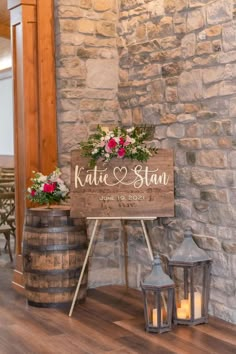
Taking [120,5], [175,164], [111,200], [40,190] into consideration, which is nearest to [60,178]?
[40,190]

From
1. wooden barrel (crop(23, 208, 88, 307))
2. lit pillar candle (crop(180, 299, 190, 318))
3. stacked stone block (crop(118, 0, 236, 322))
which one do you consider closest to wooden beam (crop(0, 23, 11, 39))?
stacked stone block (crop(118, 0, 236, 322))

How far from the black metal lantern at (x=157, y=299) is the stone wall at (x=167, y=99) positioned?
1.57 ft

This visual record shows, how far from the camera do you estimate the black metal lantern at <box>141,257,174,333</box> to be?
3777 mm

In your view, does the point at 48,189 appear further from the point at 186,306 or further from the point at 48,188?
the point at 186,306

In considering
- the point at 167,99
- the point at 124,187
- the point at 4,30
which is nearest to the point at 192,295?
the point at 124,187

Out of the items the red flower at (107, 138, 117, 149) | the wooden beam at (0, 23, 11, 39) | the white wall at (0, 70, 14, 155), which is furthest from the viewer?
the white wall at (0, 70, 14, 155)

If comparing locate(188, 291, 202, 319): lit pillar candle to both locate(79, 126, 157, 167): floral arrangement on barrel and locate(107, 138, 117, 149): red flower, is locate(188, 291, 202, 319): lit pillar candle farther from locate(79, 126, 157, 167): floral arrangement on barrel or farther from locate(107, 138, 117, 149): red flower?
locate(107, 138, 117, 149): red flower

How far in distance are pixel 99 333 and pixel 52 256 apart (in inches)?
30.4

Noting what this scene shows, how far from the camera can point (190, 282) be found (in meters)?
3.97

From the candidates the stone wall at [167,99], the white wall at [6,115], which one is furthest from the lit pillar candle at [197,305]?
the white wall at [6,115]

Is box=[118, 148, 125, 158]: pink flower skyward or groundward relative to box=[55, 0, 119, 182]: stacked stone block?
groundward

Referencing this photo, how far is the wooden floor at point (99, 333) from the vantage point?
3.56 metres

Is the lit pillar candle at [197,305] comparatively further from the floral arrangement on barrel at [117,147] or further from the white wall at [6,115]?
the white wall at [6,115]

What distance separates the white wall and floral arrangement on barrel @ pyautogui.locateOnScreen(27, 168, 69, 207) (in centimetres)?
766
